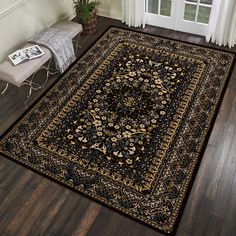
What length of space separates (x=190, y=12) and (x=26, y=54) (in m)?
2.27

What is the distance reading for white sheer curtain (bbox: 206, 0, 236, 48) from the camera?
383cm

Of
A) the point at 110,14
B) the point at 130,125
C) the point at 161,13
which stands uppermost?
the point at 161,13

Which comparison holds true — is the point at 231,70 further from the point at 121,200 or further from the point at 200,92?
the point at 121,200

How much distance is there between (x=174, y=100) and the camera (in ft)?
11.6

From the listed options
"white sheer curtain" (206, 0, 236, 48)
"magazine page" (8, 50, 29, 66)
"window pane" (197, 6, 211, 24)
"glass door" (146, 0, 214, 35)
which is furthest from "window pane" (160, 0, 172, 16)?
"magazine page" (8, 50, 29, 66)

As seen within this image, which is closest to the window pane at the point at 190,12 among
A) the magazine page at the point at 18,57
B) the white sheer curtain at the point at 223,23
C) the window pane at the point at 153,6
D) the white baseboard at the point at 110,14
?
the white sheer curtain at the point at 223,23

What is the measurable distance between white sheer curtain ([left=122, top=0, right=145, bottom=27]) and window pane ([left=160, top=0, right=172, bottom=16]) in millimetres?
271

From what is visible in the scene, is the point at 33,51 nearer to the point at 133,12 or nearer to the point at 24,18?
the point at 24,18

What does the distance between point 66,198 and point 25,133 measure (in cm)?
93

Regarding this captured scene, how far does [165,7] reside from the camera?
444 centimetres

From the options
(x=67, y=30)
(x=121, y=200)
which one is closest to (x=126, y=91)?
(x=67, y=30)

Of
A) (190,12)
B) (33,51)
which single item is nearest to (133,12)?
(190,12)

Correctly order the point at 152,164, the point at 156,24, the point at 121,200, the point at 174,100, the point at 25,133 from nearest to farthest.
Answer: the point at 121,200, the point at 152,164, the point at 25,133, the point at 174,100, the point at 156,24

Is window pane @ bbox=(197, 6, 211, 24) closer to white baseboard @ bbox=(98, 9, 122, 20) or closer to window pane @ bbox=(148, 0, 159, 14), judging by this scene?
window pane @ bbox=(148, 0, 159, 14)
